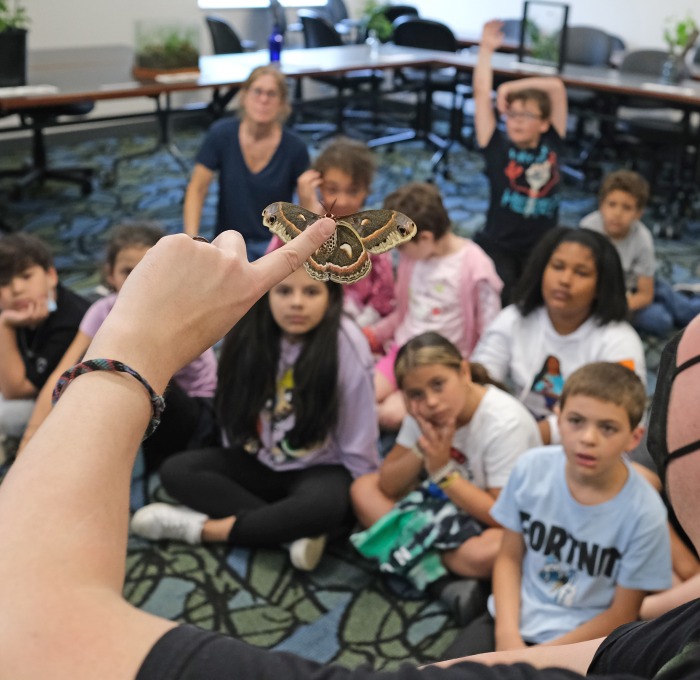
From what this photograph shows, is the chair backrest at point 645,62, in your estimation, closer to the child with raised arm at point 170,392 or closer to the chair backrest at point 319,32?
the chair backrest at point 319,32

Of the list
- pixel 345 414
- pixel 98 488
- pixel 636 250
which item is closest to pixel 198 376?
pixel 345 414

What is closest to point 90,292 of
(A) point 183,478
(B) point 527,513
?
(A) point 183,478

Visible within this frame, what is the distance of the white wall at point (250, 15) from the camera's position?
6391 mm

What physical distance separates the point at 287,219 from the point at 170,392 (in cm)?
190

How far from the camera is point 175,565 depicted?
2312mm

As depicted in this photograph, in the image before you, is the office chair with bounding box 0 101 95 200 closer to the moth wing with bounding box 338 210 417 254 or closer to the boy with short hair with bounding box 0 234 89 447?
the boy with short hair with bounding box 0 234 89 447

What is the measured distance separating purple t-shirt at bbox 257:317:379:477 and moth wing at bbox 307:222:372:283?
1.63 metres

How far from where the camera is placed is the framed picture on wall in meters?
5.46

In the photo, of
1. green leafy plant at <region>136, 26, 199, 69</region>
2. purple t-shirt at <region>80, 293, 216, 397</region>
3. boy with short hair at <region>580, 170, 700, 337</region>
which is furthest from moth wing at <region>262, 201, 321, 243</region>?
green leafy plant at <region>136, 26, 199, 69</region>

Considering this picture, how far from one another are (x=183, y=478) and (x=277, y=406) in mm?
351

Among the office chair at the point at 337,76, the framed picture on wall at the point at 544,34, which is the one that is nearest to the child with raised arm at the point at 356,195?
the framed picture on wall at the point at 544,34

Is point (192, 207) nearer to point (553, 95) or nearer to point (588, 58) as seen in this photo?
point (553, 95)

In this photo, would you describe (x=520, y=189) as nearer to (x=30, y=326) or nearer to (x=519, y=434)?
(x=519, y=434)

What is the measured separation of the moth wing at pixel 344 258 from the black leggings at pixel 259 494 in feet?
5.35
